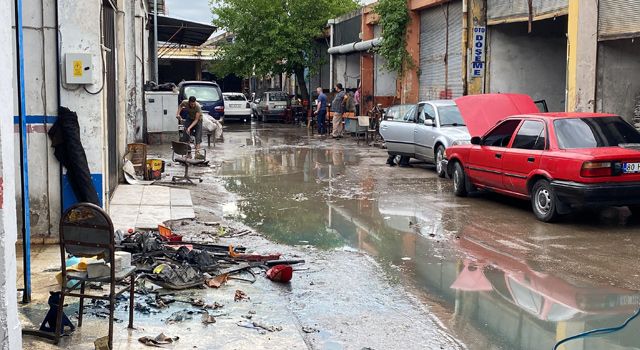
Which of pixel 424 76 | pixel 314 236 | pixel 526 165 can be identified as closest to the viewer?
pixel 314 236

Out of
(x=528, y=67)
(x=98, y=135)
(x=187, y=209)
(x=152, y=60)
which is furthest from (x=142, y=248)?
(x=152, y=60)

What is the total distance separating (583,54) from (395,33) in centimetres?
1239

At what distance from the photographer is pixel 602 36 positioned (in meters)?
16.0

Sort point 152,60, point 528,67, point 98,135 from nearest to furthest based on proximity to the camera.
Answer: point 98,135
point 528,67
point 152,60

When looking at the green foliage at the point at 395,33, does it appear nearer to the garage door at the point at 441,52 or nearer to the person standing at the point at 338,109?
the garage door at the point at 441,52

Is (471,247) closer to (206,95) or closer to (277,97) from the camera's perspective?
(206,95)

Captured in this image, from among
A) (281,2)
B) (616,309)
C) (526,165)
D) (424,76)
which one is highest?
(281,2)

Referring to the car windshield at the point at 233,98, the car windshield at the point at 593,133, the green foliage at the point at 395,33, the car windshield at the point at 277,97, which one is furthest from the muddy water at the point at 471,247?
the car windshield at the point at 277,97

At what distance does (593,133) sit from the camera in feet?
36.0

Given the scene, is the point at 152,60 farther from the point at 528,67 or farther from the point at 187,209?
the point at 187,209

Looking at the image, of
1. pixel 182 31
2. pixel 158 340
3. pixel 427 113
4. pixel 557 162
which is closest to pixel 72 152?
pixel 158 340

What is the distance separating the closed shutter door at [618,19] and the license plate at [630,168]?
5.64m

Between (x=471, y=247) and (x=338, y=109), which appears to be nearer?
(x=471, y=247)

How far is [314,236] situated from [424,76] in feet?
59.2
